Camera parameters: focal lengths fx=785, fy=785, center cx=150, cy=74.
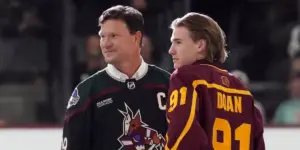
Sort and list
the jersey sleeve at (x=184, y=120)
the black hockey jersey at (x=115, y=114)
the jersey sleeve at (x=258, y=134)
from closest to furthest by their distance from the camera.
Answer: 1. the jersey sleeve at (x=184, y=120)
2. the jersey sleeve at (x=258, y=134)
3. the black hockey jersey at (x=115, y=114)

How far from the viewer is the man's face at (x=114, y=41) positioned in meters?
2.04

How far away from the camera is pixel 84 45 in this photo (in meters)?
3.85

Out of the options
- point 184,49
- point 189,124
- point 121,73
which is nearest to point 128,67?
point 121,73

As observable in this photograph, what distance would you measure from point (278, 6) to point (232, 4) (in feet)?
0.77

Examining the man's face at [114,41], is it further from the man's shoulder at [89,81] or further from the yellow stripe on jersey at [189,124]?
the yellow stripe on jersey at [189,124]

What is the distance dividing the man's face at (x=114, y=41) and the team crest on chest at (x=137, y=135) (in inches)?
5.3

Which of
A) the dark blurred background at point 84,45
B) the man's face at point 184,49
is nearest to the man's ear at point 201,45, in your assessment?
the man's face at point 184,49

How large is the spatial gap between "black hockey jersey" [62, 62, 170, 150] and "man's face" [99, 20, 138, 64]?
5cm

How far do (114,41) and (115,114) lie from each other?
7.5 inches

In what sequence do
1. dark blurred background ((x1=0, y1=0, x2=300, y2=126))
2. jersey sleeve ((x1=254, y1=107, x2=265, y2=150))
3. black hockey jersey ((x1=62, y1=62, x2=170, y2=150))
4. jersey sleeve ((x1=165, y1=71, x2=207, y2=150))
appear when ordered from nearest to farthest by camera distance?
jersey sleeve ((x1=165, y1=71, x2=207, y2=150))
jersey sleeve ((x1=254, y1=107, x2=265, y2=150))
black hockey jersey ((x1=62, y1=62, x2=170, y2=150))
dark blurred background ((x1=0, y1=0, x2=300, y2=126))

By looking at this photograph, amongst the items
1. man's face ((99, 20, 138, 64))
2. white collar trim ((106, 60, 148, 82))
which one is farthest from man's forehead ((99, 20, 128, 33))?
white collar trim ((106, 60, 148, 82))

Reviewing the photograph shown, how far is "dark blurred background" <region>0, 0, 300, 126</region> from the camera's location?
12.4ft

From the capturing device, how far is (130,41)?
208cm

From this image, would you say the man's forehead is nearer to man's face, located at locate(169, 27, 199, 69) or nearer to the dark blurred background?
man's face, located at locate(169, 27, 199, 69)
